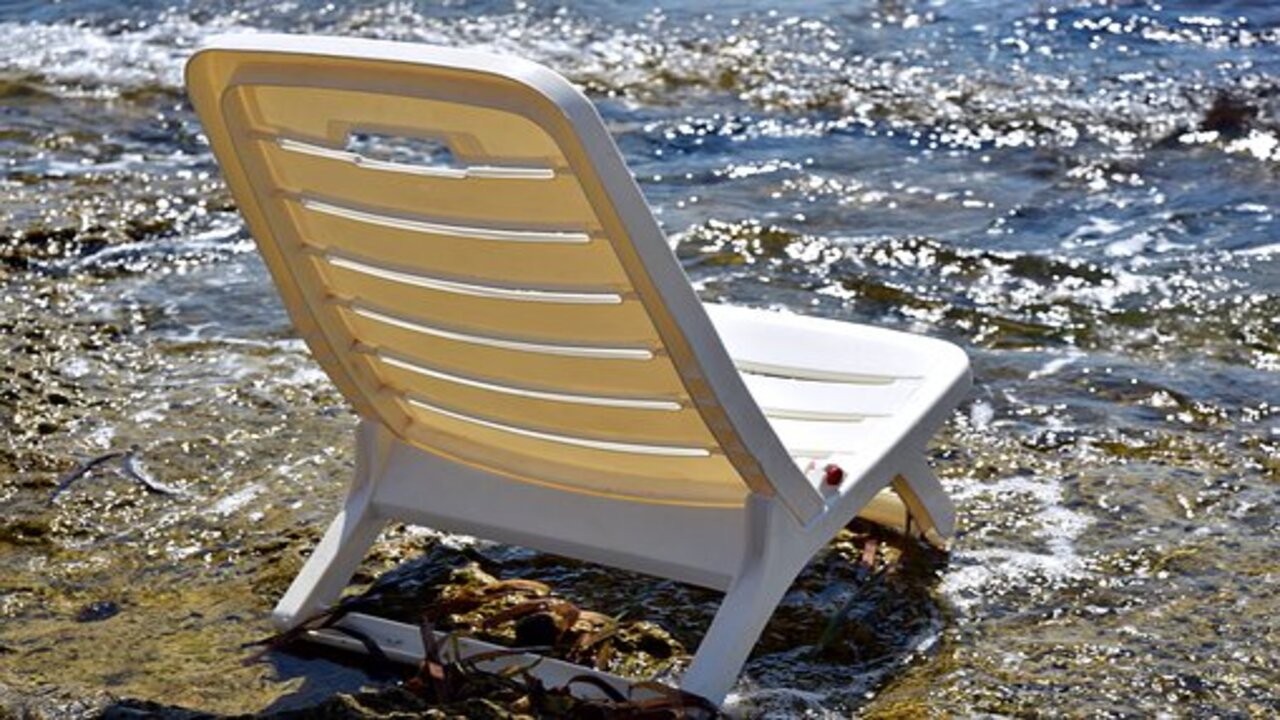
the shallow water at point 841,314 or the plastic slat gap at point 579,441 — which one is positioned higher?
the plastic slat gap at point 579,441

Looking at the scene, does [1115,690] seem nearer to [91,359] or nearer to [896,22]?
[91,359]

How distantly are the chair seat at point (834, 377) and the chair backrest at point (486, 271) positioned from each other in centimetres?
44

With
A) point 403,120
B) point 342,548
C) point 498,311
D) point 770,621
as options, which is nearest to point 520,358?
point 498,311

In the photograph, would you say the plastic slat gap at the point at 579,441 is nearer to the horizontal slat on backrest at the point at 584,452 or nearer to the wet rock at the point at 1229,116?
the horizontal slat on backrest at the point at 584,452

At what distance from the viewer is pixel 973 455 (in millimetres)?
5055

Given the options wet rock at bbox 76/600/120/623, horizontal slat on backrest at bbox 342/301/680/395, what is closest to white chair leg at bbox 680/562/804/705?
horizontal slat on backrest at bbox 342/301/680/395

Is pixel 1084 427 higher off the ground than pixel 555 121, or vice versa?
pixel 555 121

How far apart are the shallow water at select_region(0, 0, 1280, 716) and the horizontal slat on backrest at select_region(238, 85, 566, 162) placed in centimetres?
107

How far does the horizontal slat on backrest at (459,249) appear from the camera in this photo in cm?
325

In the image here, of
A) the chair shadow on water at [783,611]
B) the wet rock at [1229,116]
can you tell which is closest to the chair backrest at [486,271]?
the chair shadow on water at [783,611]

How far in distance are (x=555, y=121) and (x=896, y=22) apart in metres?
8.34

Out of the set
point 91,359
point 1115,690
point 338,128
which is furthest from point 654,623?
point 91,359

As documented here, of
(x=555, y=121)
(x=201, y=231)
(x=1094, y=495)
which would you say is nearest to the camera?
(x=555, y=121)

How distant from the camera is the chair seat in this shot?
398 centimetres
